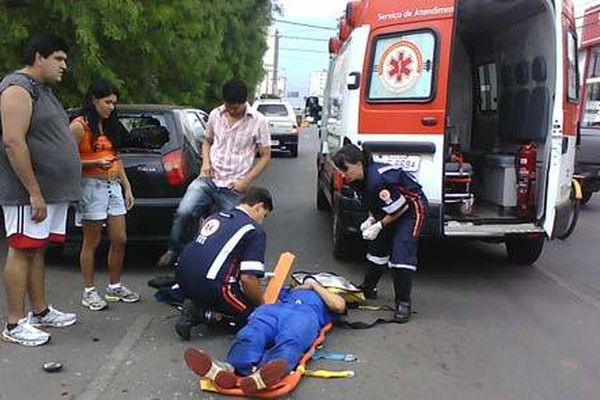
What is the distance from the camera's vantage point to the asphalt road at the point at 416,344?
4.38 m

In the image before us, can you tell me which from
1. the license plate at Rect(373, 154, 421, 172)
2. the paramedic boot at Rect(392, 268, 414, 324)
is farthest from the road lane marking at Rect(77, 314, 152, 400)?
the license plate at Rect(373, 154, 421, 172)

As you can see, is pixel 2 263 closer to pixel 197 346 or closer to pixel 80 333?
pixel 80 333

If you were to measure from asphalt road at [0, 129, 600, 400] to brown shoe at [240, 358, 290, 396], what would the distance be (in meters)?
0.27

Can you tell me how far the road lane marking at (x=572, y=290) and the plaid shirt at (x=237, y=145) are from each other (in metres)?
3.04

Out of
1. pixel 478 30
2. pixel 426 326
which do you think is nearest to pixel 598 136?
pixel 478 30

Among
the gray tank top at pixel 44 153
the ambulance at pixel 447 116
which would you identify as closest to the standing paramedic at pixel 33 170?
the gray tank top at pixel 44 153

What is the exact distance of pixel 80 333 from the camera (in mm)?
5238

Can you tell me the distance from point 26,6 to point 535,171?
5.69m

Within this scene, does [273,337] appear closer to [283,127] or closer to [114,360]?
[114,360]

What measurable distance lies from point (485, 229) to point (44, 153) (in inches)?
154

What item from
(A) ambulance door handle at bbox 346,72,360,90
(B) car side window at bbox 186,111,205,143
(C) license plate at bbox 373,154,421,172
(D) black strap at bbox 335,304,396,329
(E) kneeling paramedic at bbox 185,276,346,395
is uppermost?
(A) ambulance door handle at bbox 346,72,360,90

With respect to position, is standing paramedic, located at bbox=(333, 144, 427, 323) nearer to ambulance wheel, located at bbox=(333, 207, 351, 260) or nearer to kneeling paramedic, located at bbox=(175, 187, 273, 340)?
kneeling paramedic, located at bbox=(175, 187, 273, 340)

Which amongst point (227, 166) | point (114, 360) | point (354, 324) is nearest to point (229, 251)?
point (114, 360)

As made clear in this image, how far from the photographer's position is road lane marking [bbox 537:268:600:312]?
21.8ft
